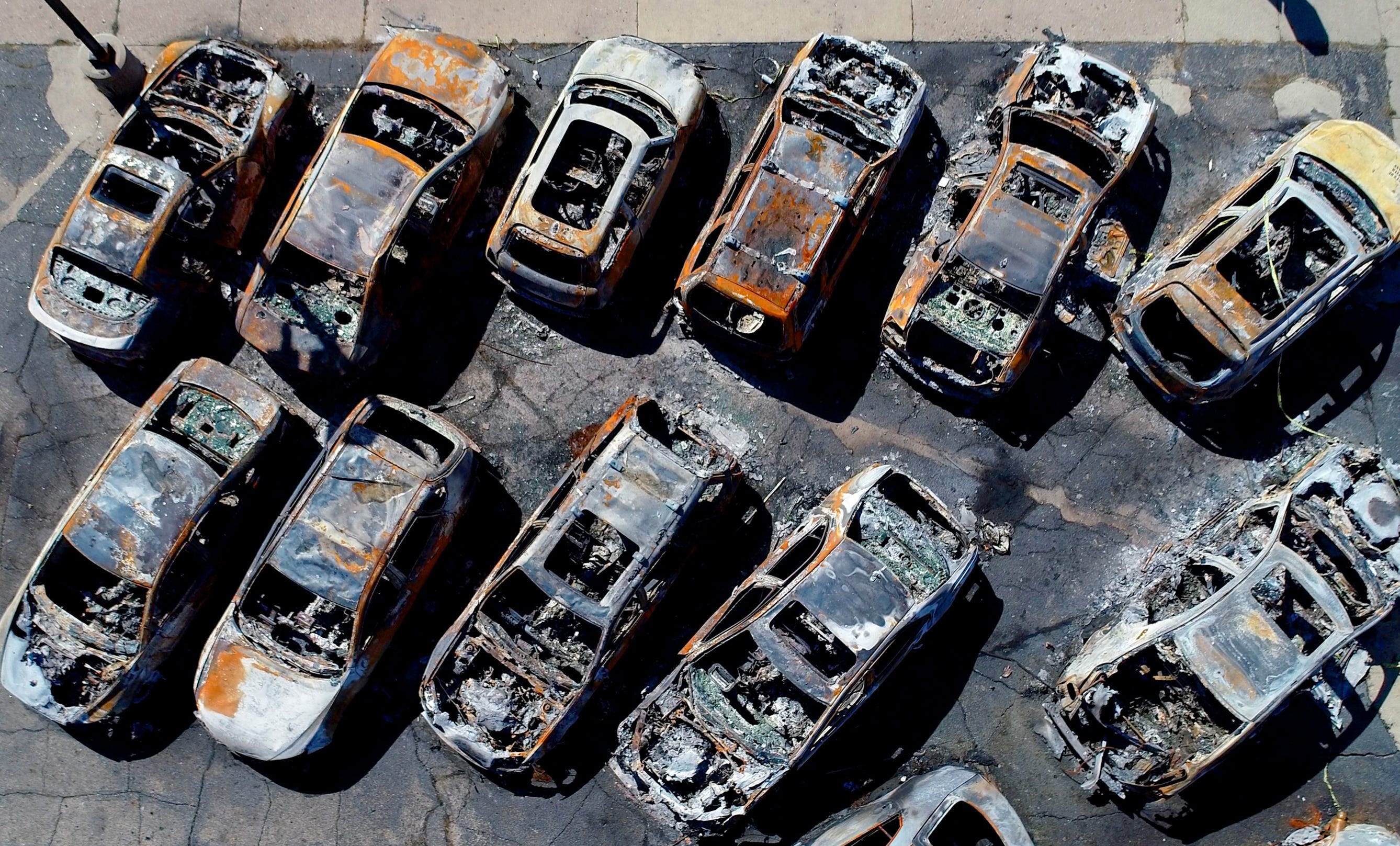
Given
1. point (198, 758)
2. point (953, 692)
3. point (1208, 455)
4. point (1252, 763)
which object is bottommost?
point (198, 758)

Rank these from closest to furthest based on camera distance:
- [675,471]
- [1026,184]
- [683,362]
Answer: [675,471], [1026,184], [683,362]

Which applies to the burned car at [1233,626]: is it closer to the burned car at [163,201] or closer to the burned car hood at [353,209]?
the burned car hood at [353,209]

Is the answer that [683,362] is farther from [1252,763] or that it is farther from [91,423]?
[1252,763]

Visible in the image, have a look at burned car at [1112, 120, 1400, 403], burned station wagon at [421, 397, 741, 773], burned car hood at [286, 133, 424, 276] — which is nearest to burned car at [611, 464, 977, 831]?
burned station wagon at [421, 397, 741, 773]

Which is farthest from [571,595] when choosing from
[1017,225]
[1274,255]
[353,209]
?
[1274,255]

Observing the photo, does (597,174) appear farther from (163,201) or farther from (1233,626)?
(1233,626)

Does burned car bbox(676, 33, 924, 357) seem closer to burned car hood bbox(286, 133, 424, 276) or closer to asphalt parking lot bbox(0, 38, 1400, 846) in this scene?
asphalt parking lot bbox(0, 38, 1400, 846)

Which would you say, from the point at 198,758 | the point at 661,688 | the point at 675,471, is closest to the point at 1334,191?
the point at 675,471

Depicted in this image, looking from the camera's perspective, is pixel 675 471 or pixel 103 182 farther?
pixel 103 182
